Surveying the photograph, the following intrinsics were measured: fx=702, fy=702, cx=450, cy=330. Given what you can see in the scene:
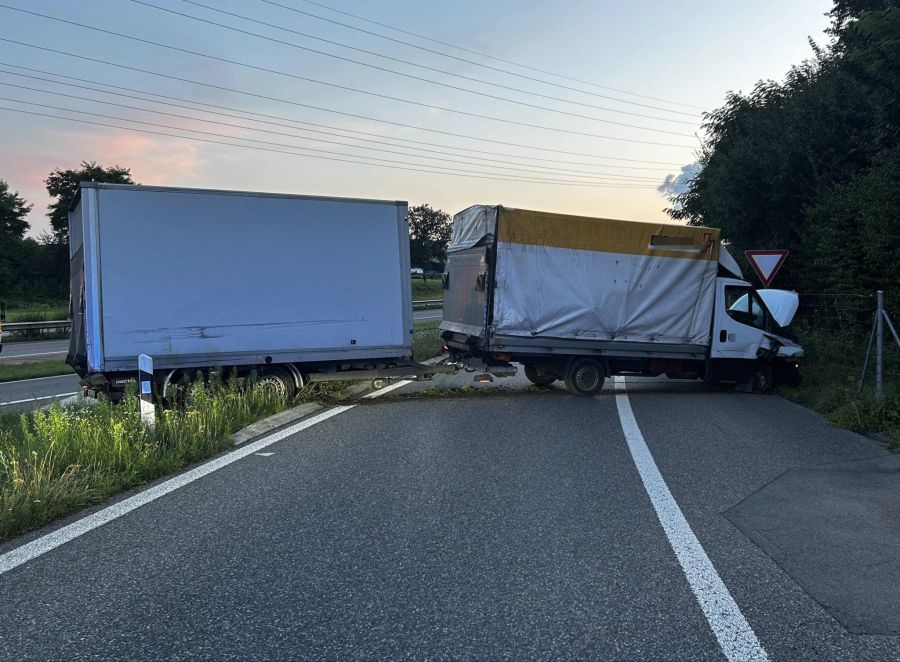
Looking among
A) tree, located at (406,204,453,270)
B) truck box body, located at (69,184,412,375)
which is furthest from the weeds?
tree, located at (406,204,453,270)

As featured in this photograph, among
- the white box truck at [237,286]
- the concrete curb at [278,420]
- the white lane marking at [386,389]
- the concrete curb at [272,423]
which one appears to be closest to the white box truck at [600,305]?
the white lane marking at [386,389]

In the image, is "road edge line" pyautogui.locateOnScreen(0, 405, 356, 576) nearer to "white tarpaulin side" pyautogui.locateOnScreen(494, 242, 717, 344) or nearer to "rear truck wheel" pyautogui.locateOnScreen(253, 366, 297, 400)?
"rear truck wheel" pyautogui.locateOnScreen(253, 366, 297, 400)

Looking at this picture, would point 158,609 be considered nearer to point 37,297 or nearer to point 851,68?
point 851,68

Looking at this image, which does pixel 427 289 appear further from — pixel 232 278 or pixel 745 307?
pixel 232 278

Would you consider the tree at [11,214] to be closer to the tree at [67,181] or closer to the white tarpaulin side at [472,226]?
the tree at [67,181]

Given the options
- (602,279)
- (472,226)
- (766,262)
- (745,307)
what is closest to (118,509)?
(472,226)

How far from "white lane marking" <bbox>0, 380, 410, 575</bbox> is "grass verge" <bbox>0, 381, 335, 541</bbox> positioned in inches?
8.8

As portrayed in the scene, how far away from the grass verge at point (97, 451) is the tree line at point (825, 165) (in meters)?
11.8

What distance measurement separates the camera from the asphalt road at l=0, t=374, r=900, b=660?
11.4 feet

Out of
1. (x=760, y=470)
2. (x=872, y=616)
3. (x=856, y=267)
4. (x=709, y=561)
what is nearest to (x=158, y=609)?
(x=709, y=561)

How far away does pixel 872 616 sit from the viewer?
3.73 m

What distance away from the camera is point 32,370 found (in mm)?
18469

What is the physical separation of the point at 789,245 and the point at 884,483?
576 inches

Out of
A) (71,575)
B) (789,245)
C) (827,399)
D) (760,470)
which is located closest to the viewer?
(71,575)
